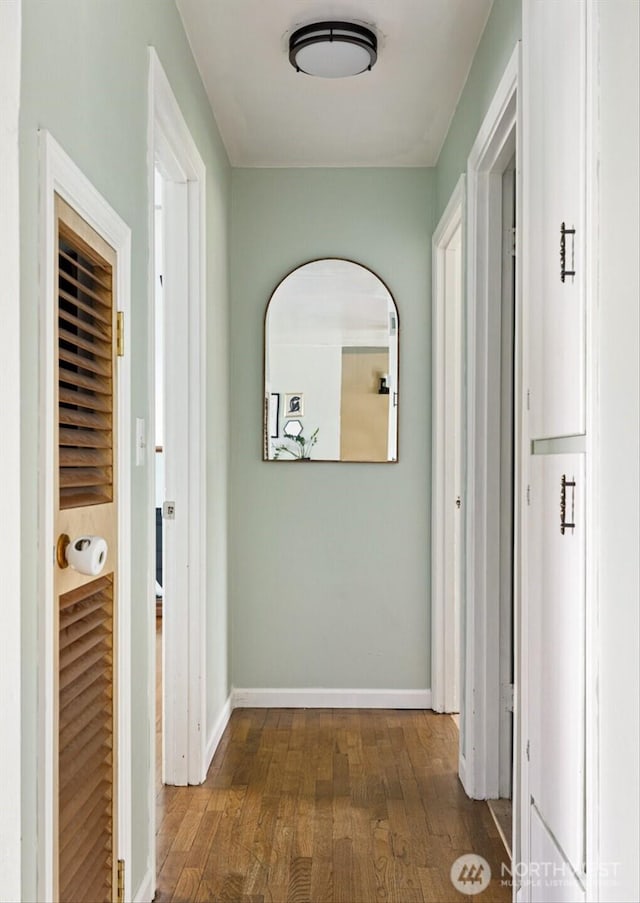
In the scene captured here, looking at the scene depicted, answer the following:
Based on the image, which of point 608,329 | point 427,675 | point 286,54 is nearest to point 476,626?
point 427,675

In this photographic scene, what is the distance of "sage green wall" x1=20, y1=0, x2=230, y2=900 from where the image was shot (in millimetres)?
1381

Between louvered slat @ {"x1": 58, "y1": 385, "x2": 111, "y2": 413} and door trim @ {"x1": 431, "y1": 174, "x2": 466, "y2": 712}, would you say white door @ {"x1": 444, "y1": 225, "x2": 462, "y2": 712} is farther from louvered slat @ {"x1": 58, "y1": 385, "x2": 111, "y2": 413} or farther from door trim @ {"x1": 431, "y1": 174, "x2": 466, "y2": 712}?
louvered slat @ {"x1": 58, "y1": 385, "x2": 111, "y2": 413}

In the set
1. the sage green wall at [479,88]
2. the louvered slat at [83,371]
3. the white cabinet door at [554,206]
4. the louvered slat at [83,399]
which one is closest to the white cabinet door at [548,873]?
the white cabinet door at [554,206]

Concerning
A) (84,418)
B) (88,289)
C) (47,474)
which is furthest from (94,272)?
(47,474)

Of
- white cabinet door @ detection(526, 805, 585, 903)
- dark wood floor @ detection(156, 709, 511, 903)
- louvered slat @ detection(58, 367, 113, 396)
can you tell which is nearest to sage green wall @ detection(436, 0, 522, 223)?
louvered slat @ detection(58, 367, 113, 396)

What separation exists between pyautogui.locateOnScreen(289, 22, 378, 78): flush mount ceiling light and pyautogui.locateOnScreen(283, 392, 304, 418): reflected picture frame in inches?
62.1

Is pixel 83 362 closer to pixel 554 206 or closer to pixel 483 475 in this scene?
pixel 554 206

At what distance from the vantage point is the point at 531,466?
217 cm

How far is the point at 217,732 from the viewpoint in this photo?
3697mm

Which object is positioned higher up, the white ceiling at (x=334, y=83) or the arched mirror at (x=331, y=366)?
the white ceiling at (x=334, y=83)

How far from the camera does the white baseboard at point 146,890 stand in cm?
221

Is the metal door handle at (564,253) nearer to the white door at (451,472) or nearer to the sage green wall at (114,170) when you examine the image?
the sage green wall at (114,170)
